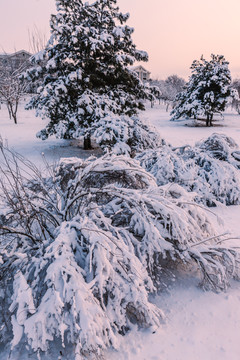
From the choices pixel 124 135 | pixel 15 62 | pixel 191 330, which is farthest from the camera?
pixel 15 62

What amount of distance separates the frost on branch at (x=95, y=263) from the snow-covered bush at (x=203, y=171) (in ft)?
7.89

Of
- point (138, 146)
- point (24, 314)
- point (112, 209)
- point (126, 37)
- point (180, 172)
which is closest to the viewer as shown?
point (24, 314)

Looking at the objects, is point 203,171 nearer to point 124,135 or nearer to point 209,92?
point 124,135

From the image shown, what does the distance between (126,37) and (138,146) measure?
17.8 feet

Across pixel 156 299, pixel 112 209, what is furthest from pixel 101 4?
pixel 156 299

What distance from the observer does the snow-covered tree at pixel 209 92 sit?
21938mm

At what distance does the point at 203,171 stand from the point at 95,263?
5.00 meters

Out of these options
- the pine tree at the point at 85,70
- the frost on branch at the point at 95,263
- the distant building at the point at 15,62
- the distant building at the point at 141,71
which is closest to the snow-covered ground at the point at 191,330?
the frost on branch at the point at 95,263

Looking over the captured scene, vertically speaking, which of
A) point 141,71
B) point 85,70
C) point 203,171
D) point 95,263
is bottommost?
point 95,263

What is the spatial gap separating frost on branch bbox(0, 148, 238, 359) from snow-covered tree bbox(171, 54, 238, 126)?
20.7 metres

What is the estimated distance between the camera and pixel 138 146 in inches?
376

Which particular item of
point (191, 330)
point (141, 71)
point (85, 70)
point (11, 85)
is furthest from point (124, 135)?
point (141, 71)

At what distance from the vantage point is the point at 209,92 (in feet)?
73.6

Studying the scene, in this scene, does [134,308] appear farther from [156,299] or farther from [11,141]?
[11,141]
